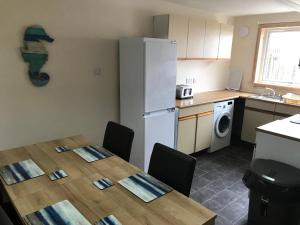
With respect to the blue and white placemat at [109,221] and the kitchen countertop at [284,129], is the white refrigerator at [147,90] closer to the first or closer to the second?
the kitchen countertop at [284,129]

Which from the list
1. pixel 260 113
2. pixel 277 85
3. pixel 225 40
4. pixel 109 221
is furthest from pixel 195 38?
pixel 109 221

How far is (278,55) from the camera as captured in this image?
412 cm

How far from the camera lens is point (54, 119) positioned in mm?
2713

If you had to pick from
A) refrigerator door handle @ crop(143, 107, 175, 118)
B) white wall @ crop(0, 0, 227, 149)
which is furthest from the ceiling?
refrigerator door handle @ crop(143, 107, 175, 118)

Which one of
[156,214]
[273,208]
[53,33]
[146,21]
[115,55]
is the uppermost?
[146,21]

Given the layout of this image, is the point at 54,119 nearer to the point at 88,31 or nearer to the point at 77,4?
the point at 88,31

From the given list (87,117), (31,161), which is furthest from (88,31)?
(31,161)

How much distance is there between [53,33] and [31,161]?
56.6 inches

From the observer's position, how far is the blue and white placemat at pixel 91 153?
1.79 m

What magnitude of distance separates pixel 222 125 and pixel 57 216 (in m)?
3.30

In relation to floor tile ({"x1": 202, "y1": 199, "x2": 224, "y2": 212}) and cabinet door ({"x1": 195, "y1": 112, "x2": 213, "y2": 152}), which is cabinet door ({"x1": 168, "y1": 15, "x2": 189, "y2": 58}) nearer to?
cabinet door ({"x1": 195, "y1": 112, "x2": 213, "y2": 152})

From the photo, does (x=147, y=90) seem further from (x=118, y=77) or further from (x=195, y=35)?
(x=195, y=35)

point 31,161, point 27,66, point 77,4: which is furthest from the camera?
point 77,4

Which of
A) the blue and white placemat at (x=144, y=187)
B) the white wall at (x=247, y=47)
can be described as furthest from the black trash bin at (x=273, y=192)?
the white wall at (x=247, y=47)
